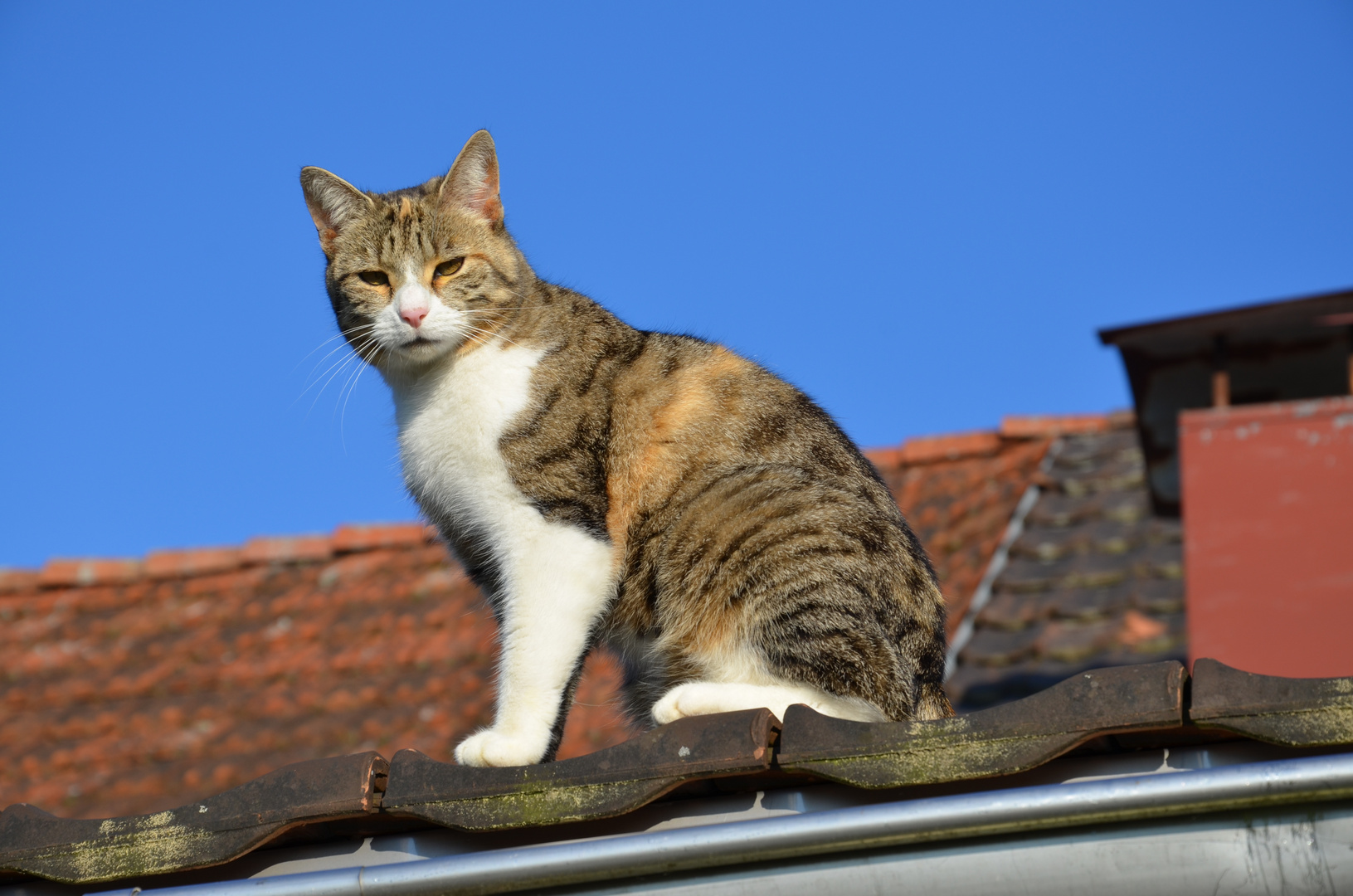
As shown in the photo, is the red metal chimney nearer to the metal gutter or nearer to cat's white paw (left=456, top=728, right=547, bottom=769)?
cat's white paw (left=456, top=728, right=547, bottom=769)

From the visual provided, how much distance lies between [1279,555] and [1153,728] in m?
3.60

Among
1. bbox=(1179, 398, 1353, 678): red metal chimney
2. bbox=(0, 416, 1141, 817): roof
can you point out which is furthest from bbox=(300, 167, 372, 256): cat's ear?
bbox=(1179, 398, 1353, 678): red metal chimney

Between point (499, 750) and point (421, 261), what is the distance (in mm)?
1329

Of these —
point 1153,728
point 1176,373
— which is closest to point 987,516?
point 1176,373

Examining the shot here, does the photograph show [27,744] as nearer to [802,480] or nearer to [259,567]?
[259,567]

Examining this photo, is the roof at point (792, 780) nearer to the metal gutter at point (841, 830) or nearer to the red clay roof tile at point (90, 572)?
→ the metal gutter at point (841, 830)

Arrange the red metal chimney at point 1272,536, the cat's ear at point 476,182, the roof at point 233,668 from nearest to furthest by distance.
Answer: the cat's ear at point 476,182 < the red metal chimney at point 1272,536 < the roof at point 233,668

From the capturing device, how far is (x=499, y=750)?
276 cm

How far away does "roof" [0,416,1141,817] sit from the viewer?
6.54m

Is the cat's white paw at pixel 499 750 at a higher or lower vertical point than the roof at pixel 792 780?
higher

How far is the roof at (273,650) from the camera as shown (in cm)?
654

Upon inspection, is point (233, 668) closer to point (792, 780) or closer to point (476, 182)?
point (476, 182)

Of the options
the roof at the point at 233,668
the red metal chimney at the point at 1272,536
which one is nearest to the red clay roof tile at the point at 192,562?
the roof at the point at 233,668

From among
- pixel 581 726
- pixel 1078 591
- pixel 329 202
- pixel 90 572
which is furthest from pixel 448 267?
pixel 90 572
